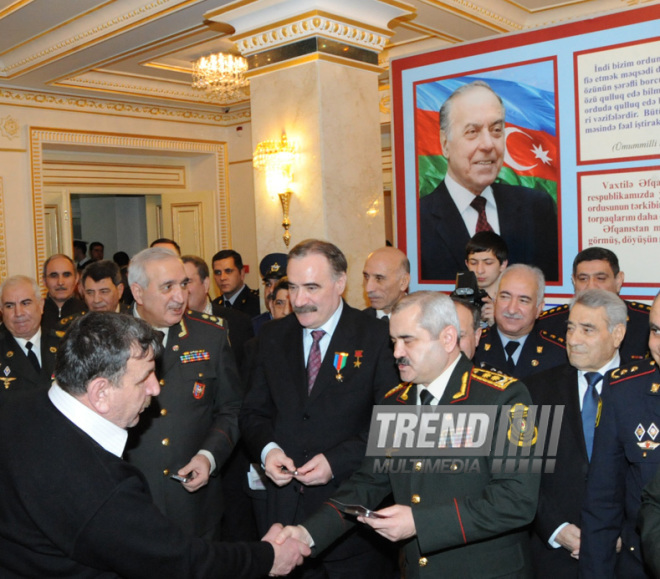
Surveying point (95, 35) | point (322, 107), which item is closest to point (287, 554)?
point (322, 107)

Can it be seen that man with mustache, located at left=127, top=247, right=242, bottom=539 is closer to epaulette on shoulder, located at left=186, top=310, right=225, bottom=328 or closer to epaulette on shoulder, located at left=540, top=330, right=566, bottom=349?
epaulette on shoulder, located at left=186, top=310, right=225, bottom=328

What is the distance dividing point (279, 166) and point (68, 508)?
4.40 m

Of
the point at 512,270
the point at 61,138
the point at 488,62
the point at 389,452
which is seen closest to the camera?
the point at 389,452

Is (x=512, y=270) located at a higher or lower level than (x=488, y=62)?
lower

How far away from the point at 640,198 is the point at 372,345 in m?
2.04

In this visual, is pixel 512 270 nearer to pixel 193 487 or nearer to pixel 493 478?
pixel 493 478

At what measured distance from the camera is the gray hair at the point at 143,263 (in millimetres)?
2857

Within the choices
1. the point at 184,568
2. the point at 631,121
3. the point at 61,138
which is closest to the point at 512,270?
the point at 631,121

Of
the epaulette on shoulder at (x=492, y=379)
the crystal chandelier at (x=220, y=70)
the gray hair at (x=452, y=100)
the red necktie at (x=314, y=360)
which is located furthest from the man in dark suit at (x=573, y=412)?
the crystal chandelier at (x=220, y=70)

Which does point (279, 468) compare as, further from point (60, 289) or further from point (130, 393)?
point (60, 289)

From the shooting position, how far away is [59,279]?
5414 mm

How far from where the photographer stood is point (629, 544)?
7.57 feet

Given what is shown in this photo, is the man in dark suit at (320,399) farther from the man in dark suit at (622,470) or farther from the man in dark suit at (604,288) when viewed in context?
the man in dark suit at (604,288)

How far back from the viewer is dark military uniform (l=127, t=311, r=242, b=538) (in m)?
2.77
